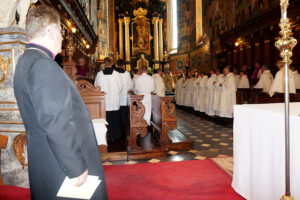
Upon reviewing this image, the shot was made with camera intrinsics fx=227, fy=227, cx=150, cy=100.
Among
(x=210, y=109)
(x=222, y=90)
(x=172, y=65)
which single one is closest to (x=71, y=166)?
(x=222, y=90)

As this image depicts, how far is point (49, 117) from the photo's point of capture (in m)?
1.15

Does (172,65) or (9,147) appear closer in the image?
(9,147)

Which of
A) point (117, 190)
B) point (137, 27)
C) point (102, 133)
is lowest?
point (117, 190)

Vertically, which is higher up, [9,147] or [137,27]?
[137,27]

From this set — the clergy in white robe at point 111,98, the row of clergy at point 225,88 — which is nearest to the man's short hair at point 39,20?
the clergy in white robe at point 111,98

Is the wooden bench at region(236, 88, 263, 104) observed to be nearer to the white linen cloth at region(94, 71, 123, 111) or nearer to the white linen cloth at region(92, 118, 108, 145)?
the white linen cloth at region(94, 71, 123, 111)

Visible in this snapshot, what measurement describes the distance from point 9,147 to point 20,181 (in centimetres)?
44

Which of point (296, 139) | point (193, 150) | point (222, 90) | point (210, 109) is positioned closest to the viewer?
point (296, 139)

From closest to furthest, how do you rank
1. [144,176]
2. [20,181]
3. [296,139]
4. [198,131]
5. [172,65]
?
[296,139] < [20,181] < [144,176] < [198,131] < [172,65]

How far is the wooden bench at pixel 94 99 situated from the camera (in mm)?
4449

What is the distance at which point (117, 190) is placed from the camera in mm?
2920

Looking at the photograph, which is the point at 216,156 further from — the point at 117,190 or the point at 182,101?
the point at 182,101

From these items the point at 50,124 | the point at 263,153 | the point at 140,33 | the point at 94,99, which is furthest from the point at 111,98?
the point at 140,33

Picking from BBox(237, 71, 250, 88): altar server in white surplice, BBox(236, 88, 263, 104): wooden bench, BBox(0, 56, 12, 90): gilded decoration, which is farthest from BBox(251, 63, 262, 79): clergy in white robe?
→ BBox(0, 56, 12, 90): gilded decoration
